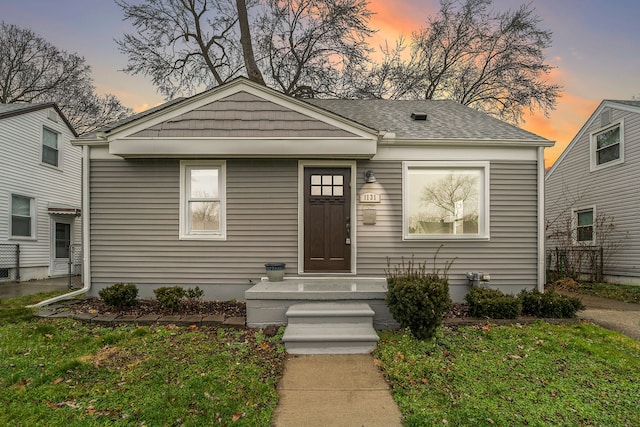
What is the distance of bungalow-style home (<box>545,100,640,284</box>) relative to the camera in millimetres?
10023

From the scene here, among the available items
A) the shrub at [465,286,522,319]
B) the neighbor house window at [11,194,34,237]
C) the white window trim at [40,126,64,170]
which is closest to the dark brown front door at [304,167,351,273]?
the shrub at [465,286,522,319]

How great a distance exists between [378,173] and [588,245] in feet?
31.2

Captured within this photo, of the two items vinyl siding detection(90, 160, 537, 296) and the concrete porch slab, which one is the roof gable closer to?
vinyl siding detection(90, 160, 537, 296)

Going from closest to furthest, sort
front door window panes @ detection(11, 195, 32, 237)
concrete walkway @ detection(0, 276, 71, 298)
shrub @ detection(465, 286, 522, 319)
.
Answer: shrub @ detection(465, 286, 522, 319) → concrete walkway @ detection(0, 276, 71, 298) → front door window panes @ detection(11, 195, 32, 237)

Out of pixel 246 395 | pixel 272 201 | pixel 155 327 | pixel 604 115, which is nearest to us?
pixel 246 395

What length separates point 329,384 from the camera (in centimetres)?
332

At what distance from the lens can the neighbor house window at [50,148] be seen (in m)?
12.0

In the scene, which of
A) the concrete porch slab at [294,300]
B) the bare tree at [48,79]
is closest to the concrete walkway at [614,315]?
the concrete porch slab at [294,300]

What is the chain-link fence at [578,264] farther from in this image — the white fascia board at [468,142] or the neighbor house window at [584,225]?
the white fascia board at [468,142]

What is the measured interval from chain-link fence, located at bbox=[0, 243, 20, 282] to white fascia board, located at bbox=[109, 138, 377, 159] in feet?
25.2

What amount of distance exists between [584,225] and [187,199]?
13270mm

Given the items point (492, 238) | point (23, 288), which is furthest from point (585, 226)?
point (23, 288)

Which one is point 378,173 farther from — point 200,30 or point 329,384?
point 200,30

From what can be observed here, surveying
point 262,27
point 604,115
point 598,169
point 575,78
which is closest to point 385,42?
point 262,27
